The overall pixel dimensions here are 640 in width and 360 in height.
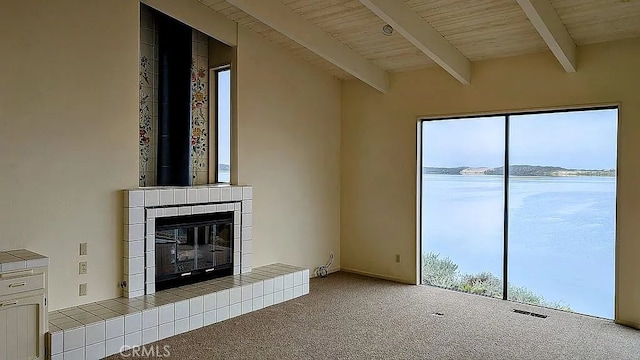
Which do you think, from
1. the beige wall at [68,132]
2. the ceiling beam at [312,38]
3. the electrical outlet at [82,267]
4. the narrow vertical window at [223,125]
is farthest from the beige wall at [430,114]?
the electrical outlet at [82,267]

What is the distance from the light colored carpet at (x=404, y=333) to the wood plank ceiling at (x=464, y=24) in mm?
2656

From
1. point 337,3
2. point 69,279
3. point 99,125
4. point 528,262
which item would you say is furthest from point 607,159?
point 69,279

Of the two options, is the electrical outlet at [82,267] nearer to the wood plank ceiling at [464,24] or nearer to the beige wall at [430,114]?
the wood plank ceiling at [464,24]

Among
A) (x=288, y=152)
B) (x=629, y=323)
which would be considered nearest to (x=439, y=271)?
(x=629, y=323)

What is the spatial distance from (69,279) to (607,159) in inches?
195

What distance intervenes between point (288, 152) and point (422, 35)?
2161 millimetres

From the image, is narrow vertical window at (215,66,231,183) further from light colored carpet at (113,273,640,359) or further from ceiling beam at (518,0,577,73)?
ceiling beam at (518,0,577,73)

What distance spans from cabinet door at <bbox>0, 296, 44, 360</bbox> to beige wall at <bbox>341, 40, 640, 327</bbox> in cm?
398

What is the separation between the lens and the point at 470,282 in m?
5.67

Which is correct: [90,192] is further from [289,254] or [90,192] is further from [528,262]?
[528,262]

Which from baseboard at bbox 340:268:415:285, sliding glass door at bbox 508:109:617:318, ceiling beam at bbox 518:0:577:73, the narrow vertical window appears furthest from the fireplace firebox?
ceiling beam at bbox 518:0:577:73

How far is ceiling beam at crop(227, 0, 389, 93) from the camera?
4.60 metres

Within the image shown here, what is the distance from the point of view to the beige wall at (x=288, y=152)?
5.56 metres

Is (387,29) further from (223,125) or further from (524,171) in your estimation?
(223,125)
